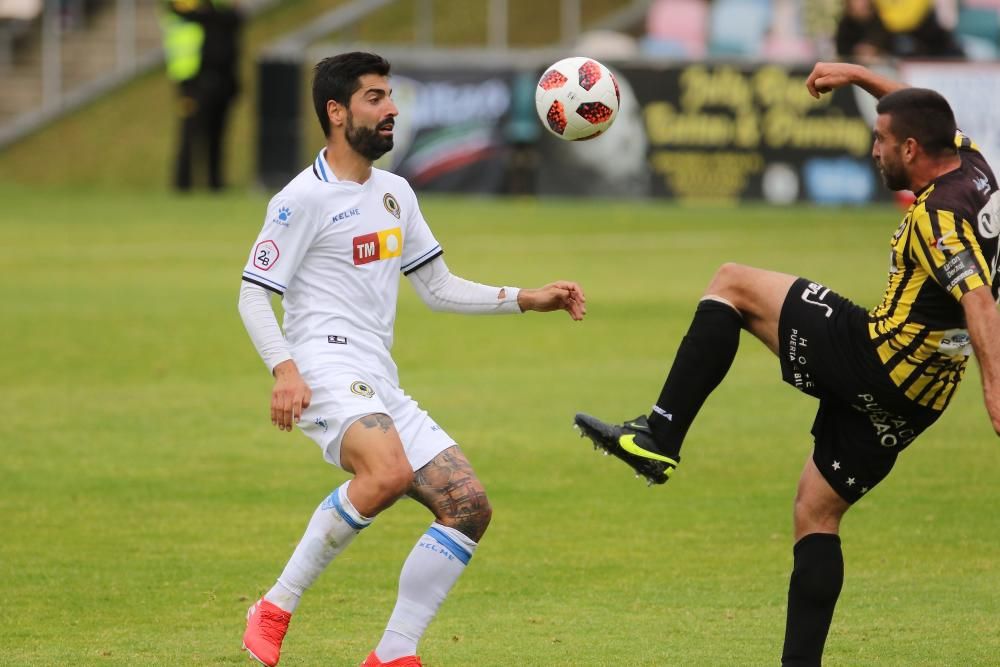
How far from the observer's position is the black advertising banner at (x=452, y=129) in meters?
25.8

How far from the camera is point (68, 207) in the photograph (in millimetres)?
26406

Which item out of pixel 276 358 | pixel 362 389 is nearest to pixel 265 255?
pixel 276 358

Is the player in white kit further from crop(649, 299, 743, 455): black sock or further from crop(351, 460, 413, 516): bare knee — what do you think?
crop(649, 299, 743, 455): black sock

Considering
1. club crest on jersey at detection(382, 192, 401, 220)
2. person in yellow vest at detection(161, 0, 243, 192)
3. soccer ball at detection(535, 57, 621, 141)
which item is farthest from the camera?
person in yellow vest at detection(161, 0, 243, 192)

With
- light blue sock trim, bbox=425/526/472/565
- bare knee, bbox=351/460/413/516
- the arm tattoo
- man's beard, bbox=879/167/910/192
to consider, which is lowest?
light blue sock trim, bbox=425/526/472/565

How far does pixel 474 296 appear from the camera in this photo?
6.96 m

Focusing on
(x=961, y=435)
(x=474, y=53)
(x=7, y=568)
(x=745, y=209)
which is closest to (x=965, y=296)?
(x=7, y=568)

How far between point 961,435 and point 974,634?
4688 millimetres

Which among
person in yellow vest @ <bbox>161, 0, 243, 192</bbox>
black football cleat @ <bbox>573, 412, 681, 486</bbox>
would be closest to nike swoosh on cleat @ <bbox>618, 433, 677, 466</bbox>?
black football cleat @ <bbox>573, 412, 681, 486</bbox>

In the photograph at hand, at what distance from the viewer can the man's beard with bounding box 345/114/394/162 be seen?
6453 millimetres

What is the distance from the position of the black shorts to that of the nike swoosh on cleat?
0.56 meters

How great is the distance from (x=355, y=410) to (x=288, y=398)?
0.89ft

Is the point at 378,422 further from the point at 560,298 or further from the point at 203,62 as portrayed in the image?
the point at 203,62

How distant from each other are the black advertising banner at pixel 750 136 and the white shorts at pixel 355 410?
1876cm
